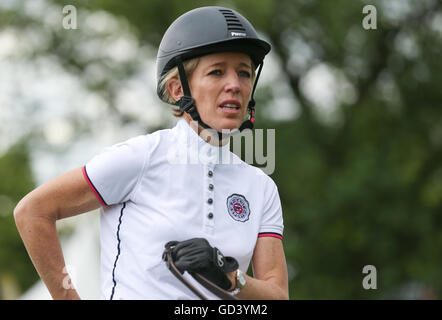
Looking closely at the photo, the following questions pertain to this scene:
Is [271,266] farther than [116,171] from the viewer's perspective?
Yes

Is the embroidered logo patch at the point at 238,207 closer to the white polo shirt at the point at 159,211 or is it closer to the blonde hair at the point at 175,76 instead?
the white polo shirt at the point at 159,211

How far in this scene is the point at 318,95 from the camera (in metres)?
16.2

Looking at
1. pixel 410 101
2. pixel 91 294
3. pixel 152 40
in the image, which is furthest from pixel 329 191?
pixel 91 294

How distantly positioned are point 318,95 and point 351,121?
1035 mm

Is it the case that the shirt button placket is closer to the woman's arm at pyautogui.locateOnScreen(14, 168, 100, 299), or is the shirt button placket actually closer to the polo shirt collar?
the polo shirt collar

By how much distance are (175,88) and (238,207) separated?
0.70m

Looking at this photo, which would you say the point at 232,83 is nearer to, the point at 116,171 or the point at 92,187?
the point at 116,171

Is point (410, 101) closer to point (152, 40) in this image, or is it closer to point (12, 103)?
point (152, 40)

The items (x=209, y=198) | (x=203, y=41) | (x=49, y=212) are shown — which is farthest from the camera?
(x=203, y=41)

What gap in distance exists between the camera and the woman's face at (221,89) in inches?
124

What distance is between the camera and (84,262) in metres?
11.0

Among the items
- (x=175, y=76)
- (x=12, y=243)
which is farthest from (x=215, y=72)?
(x=12, y=243)

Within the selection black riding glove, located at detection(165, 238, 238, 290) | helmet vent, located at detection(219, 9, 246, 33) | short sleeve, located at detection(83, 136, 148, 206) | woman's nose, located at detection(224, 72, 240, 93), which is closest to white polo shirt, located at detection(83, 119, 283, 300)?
short sleeve, located at detection(83, 136, 148, 206)

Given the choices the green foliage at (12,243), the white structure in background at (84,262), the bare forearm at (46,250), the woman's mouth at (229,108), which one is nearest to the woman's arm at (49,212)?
the bare forearm at (46,250)
